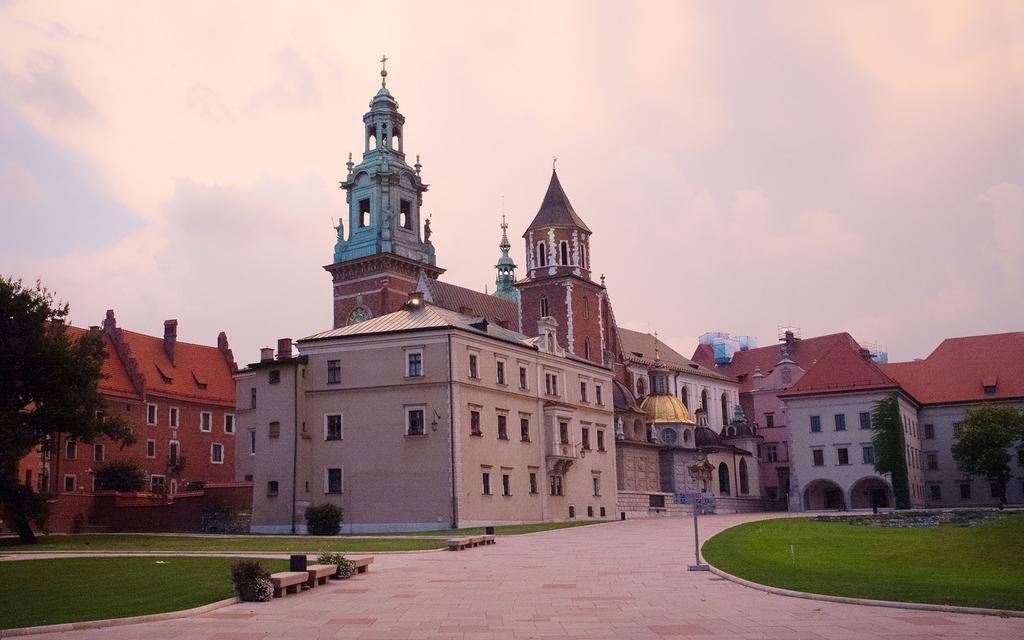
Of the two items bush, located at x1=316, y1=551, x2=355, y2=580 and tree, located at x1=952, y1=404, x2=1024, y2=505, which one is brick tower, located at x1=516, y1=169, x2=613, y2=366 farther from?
bush, located at x1=316, y1=551, x2=355, y2=580

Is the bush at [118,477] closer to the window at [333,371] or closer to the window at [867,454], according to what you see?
the window at [333,371]

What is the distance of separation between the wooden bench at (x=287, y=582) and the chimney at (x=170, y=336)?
6549 cm

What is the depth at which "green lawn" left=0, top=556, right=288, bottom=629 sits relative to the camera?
19.3 meters

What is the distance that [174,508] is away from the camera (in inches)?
2368

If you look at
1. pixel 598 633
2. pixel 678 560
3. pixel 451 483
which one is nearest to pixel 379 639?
pixel 598 633

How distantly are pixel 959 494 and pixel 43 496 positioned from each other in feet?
230

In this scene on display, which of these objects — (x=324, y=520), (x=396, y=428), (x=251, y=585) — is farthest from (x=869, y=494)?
(x=251, y=585)

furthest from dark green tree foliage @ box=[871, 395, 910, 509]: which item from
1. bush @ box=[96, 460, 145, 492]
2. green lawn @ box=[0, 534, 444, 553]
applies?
bush @ box=[96, 460, 145, 492]

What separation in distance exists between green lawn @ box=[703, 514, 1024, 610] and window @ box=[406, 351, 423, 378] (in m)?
20.1

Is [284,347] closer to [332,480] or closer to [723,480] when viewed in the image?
[332,480]

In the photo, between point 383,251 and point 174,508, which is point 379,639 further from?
point 383,251

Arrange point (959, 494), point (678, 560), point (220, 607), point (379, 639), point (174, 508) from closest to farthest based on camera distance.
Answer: point (379, 639), point (220, 607), point (678, 560), point (174, 508), point (959, 494)

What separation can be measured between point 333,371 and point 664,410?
41040 mm

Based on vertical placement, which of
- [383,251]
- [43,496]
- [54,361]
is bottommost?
[43,496]
